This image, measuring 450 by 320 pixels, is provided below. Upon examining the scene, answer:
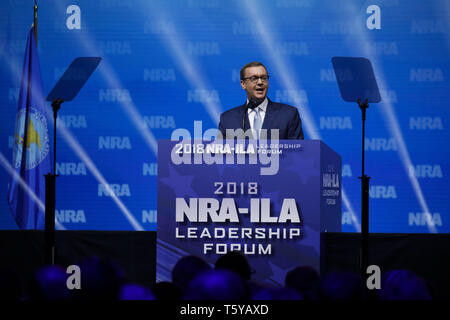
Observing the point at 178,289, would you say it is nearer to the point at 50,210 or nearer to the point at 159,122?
the point at 50,210

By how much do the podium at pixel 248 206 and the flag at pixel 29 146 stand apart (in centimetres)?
296

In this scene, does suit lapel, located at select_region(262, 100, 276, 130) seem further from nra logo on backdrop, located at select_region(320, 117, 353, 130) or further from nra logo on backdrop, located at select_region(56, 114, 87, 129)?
Result: nra logo on backdrop, located at select_region(56, 114, 87, 129)

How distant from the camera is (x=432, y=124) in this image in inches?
215

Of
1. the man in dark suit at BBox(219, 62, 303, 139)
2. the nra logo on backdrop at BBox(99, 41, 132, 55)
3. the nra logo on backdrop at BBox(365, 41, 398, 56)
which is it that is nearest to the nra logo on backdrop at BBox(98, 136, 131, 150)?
the nra logo on backdrop at BBox(99, 41, 132, 55)

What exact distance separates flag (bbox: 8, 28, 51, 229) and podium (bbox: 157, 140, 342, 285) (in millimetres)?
2959

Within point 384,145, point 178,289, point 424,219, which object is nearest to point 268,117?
point 384,145

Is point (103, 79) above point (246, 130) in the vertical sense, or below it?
above

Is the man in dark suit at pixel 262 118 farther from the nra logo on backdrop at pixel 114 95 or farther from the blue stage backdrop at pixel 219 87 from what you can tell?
the nra logo on backdrop at pixel 114 95

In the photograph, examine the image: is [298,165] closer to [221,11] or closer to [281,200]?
[281,200]

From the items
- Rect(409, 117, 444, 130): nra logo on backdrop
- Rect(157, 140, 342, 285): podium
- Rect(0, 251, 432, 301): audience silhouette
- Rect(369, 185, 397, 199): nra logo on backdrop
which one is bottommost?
Rect(0, 251, 432, 301): audience silhouette

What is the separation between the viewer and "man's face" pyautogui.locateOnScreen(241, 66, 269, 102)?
4.90 meters

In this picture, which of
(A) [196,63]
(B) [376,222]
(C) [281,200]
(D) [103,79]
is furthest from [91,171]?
(C) [281,200]

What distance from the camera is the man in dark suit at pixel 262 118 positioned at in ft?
14.4

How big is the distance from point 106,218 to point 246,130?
5.79 ft
